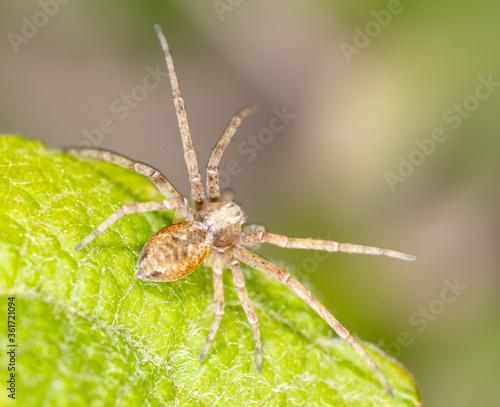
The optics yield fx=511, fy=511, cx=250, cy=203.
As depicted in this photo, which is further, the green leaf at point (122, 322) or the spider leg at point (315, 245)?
the spider leg at point (315, 245)

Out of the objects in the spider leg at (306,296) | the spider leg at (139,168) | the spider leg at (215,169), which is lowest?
the spider leg at (139,168)

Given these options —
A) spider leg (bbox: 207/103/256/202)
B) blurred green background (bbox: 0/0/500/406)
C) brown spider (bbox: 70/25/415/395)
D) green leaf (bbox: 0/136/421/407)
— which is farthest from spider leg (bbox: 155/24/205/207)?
blurred green background (bbox: 0/0/500/406)

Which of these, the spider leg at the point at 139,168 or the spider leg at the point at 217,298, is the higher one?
the spider leg at the point at 139,168

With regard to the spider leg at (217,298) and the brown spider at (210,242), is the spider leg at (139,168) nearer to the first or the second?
the brown spider at (210,242)

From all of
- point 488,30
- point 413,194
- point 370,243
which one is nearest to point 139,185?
point 370,243

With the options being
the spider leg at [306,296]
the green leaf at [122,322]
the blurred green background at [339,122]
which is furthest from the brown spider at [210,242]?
the blurred green background at [339,122]

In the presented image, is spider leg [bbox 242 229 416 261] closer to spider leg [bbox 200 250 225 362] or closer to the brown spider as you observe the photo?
the brown spider

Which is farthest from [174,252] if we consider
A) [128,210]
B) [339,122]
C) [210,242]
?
[339,122]

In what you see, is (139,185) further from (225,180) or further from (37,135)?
(37,135)
